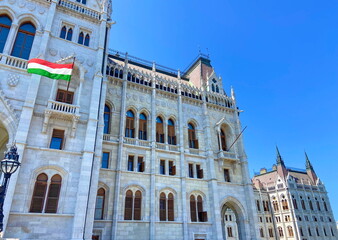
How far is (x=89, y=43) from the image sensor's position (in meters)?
21.2

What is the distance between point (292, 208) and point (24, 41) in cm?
6975

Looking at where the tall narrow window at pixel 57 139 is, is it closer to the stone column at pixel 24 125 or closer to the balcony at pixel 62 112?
the balcony at pixel 62 112

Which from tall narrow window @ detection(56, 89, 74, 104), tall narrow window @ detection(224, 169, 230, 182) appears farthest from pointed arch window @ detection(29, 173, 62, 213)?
tall narrow window @ detection(224, 169, 230, 182)

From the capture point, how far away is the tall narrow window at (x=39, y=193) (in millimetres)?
14630

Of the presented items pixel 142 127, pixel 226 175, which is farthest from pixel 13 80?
pixel 226 175

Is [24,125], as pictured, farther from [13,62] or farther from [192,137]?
[192,137]

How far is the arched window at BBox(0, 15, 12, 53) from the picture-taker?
18.0 meters

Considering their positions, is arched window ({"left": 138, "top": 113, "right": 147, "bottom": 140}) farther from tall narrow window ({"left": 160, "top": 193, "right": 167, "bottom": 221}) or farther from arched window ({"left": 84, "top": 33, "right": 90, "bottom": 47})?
arched window ({"left": 84, "top": 33, "right": 90, "bottom": 47})

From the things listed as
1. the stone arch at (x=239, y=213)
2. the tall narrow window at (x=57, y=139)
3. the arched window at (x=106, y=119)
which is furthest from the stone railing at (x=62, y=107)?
the stone arch at (x=239, y=213)

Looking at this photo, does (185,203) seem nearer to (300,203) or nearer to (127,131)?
(127,131)

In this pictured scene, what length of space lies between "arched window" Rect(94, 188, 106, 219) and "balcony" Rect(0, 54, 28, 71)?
11296 millimetres

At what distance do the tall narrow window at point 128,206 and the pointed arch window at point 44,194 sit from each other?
6.82 m

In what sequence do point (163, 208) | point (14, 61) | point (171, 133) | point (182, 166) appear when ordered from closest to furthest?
point (14, 61)
point (163, 208)
point (182, 166)
point (171, 133)

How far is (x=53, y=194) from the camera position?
1533cm
